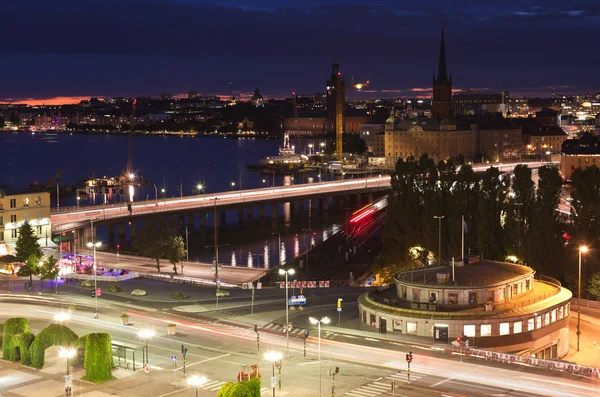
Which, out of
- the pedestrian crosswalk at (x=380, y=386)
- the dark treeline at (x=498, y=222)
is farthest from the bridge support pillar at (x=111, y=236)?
the pedestrian crosswalk at (x=380, y=386)

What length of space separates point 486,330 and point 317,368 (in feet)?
27.5

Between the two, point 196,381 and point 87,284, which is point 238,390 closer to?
point 196,381

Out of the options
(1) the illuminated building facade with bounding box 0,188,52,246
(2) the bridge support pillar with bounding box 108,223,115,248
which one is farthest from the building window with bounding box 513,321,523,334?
(2) the bridge support pillar with bounding box 108,223,115,248

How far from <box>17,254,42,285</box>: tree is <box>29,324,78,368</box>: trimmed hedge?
51.4 ft

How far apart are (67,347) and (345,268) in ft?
112

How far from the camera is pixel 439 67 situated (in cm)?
19575

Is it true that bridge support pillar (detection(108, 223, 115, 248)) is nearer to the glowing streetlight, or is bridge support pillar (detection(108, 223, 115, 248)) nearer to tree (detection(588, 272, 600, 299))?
the glowing streetlight

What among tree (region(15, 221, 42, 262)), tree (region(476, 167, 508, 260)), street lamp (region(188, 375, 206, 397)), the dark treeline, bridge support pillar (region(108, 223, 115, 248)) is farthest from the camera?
bridge support pillar (region(108, 223, 115, 248))

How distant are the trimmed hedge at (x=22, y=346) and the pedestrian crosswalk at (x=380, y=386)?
495 inches

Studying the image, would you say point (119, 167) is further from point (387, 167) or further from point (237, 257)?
point (237, 257)

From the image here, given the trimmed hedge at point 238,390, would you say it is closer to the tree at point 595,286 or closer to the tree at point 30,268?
the tree at point 30,268

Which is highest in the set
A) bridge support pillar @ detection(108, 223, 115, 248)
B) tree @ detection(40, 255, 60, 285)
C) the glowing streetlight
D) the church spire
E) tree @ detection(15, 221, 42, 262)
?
the church spire

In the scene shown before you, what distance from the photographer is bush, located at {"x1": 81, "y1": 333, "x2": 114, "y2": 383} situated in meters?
31.8

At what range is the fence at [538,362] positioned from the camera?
101 ft
